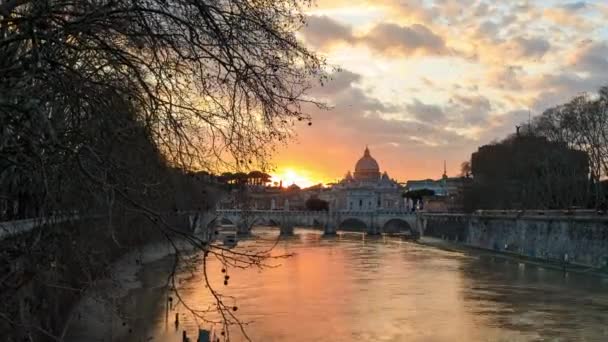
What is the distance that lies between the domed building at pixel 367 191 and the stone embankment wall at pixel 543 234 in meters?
65.4

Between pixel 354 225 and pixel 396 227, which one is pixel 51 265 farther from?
pixel 354 225

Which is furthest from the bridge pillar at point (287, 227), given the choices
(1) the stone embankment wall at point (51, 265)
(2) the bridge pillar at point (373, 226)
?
(1) the stone embankment wall at point (51, 265)

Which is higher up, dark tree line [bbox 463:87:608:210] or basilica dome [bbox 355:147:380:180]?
basilica dome [bbox 355:147:380:180]

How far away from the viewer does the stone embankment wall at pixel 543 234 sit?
42.9 meters

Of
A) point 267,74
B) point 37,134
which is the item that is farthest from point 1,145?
point 267,74

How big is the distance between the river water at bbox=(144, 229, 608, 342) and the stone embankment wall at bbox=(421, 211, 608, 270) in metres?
3.30

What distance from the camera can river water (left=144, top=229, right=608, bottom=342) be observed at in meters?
21.1

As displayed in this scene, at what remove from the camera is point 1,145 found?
219 inches

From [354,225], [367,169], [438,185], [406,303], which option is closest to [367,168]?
[367,169]

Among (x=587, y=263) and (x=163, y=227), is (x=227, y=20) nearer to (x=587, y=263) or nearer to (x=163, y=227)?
(x=163, y=227)

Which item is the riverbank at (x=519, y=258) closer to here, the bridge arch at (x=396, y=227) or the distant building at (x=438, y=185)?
the bridge arch at (x=396, y=227)

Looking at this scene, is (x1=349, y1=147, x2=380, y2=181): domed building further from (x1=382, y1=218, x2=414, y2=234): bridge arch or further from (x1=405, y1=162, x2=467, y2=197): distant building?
(x1=382, y1=218, x2=414, y2=234): bridge arch

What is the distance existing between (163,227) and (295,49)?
2066 mm

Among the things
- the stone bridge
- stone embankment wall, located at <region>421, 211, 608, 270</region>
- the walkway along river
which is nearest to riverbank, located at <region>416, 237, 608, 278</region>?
stone embankment wall, located at <region>421, 211, 608, 270</region>
